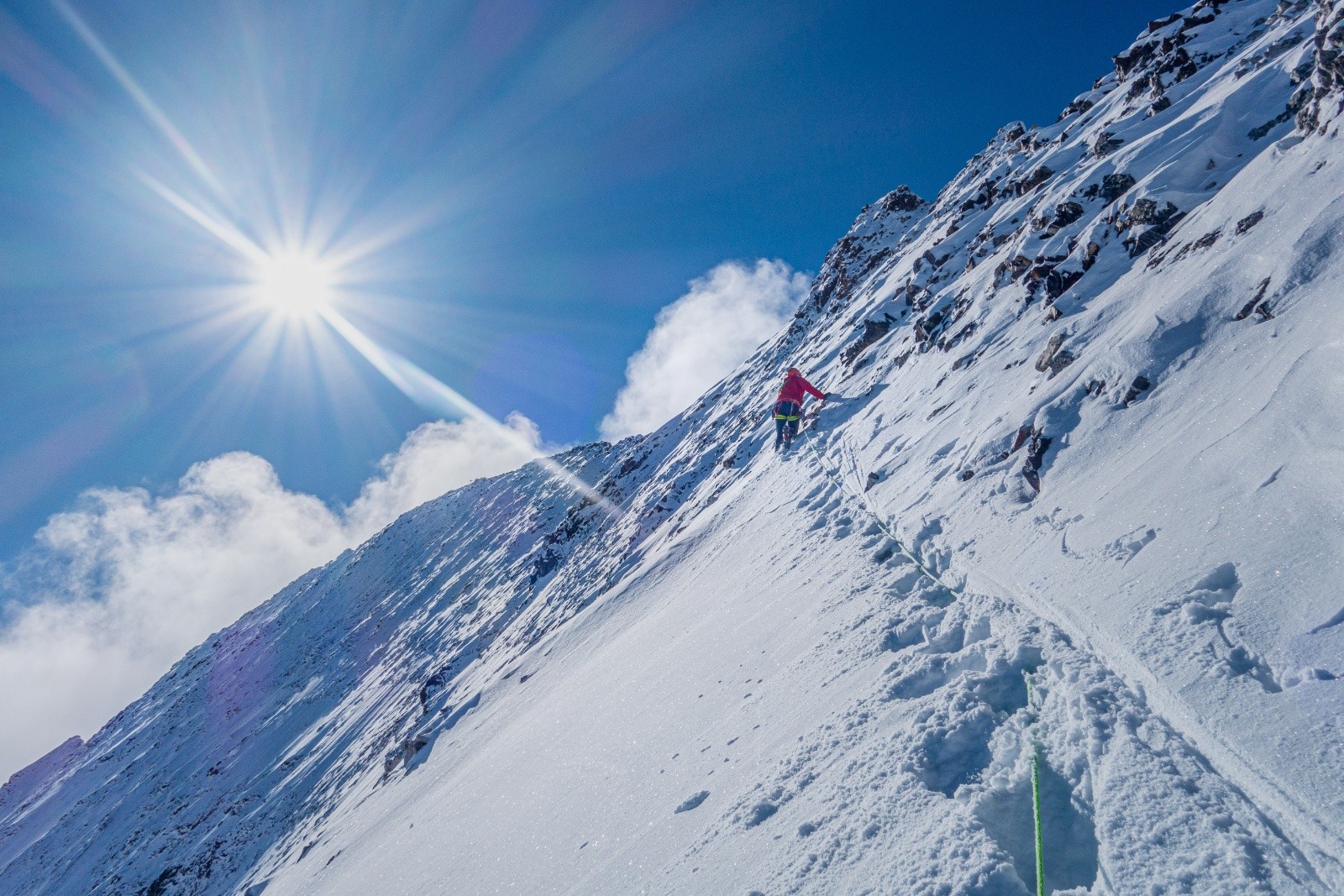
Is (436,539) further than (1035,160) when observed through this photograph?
Yes

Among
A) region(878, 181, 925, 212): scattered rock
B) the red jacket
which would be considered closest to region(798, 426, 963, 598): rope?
the red jacket

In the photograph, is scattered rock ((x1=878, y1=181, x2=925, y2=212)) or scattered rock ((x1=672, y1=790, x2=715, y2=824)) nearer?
scattered rock ((x1=672, y1=790, x2=715, y2=824))

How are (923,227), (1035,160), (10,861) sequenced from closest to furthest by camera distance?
(1035,160), (923,227), (10,861)

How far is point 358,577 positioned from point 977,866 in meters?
78.3

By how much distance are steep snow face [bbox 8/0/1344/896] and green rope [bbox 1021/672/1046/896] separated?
0.05m

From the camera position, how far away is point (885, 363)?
59.3 feet

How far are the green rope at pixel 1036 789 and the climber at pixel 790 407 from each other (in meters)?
13.3

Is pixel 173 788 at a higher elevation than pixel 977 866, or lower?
higher

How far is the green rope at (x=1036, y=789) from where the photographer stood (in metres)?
2.77

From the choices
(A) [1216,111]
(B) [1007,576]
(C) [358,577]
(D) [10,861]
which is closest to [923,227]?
(A) [1216,111]

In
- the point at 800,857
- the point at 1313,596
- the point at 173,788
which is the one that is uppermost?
the point at 173,788

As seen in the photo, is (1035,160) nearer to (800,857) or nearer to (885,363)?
(885,363)

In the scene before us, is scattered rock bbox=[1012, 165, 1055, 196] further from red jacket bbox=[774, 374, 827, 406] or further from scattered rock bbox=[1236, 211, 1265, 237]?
scattered rock bbox=[1236, 211, 1265, 237]

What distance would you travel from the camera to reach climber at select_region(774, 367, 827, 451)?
17.3 meters
